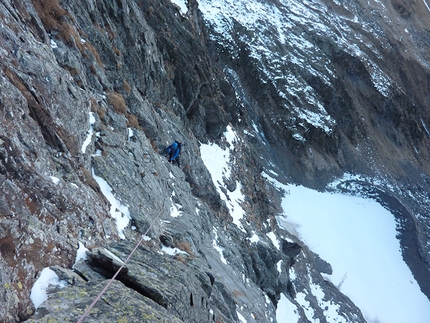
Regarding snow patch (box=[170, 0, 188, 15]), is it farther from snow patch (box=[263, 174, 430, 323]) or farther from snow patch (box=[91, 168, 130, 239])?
snow patch (box=[263, 174, 430, 323])

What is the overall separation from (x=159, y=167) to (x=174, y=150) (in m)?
2.51

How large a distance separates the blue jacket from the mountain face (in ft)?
1.63

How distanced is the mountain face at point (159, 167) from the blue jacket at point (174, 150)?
50cm

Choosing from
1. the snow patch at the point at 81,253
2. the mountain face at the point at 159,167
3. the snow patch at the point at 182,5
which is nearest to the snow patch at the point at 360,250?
the mountain face at the point at 159,167

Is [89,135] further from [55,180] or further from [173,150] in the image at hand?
[173,150]

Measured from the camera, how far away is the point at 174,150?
54.3 feet

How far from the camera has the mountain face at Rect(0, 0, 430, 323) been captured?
5.77m

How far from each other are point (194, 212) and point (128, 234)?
24.1 ft

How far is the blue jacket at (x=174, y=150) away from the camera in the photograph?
16.4 m

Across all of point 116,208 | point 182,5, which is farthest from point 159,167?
point 182,5

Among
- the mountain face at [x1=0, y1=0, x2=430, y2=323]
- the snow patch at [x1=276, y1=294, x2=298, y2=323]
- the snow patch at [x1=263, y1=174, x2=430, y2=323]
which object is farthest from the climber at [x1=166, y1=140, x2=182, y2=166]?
the snow patch at [x1=263, y1=174, x2=430, y2=323]

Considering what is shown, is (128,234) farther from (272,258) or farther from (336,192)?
(336,192)

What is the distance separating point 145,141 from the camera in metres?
14.2

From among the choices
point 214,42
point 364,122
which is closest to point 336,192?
point 364,122
